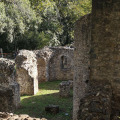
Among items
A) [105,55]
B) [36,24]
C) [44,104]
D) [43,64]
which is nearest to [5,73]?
[105,55]

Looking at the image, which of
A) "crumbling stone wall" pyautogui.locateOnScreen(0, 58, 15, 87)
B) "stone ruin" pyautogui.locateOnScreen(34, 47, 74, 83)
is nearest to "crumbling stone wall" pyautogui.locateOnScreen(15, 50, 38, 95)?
"stone ruin" pyautogui.locateOnScreen(34, 47, 74, 83)

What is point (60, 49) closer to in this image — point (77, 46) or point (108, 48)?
point (77, 46)

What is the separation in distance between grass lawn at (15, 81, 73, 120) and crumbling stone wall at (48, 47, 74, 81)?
3799 mm

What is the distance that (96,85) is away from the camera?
17.4 ft

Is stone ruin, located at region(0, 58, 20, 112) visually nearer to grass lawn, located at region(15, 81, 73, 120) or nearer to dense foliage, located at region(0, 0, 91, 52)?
grass lawn, located at region(15, 81, 73, 120)

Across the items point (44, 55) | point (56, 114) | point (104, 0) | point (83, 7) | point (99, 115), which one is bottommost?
point (56, 114)

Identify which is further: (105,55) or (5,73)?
(5,73)

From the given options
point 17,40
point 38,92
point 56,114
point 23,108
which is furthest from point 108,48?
point 17,40

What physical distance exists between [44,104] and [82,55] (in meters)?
4.96

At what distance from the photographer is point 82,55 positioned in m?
6.67

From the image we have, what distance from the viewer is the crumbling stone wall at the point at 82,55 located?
6.23 metres

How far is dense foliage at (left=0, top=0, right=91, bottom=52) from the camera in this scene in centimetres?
2039

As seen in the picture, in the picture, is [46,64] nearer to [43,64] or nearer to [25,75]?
[43,64]

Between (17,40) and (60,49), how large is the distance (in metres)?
7.69
